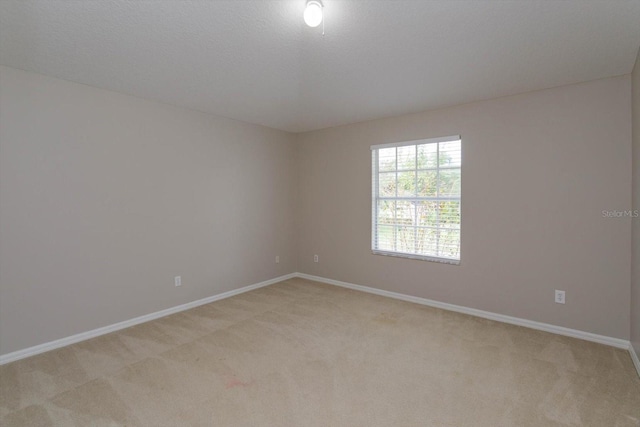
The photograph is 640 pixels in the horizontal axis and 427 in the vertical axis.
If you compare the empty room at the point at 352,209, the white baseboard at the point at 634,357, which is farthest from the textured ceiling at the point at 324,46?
the white baseboard at the point at 634,357

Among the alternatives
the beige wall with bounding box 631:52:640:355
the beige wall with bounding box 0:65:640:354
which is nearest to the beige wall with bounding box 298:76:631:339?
the beige wall with bounding box 0:65:640:354

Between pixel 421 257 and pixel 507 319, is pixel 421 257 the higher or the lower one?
the higher one

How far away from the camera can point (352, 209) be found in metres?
4.68

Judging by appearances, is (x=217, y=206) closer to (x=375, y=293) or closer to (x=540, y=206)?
(x=375, y=293)

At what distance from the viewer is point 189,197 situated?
3889mm

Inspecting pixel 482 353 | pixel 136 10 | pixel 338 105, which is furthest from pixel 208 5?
pixel 482 353

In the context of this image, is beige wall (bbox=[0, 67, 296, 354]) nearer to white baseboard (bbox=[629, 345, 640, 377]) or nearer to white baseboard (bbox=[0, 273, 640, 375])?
white baseboard (bbox=[0, 273, 640, 375])

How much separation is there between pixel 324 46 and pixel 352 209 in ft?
8.71

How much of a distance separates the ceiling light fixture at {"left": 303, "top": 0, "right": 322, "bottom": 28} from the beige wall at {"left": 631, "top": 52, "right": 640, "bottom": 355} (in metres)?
2.47

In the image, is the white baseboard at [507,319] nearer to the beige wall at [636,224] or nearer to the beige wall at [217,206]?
the beige wall at [217,206]

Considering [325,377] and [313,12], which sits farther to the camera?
[325,377]

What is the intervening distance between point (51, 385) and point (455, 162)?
14.0ft

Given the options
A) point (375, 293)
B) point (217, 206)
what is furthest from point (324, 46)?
point (375, 293)

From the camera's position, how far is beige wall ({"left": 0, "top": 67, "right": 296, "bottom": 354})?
→ 2682mm
